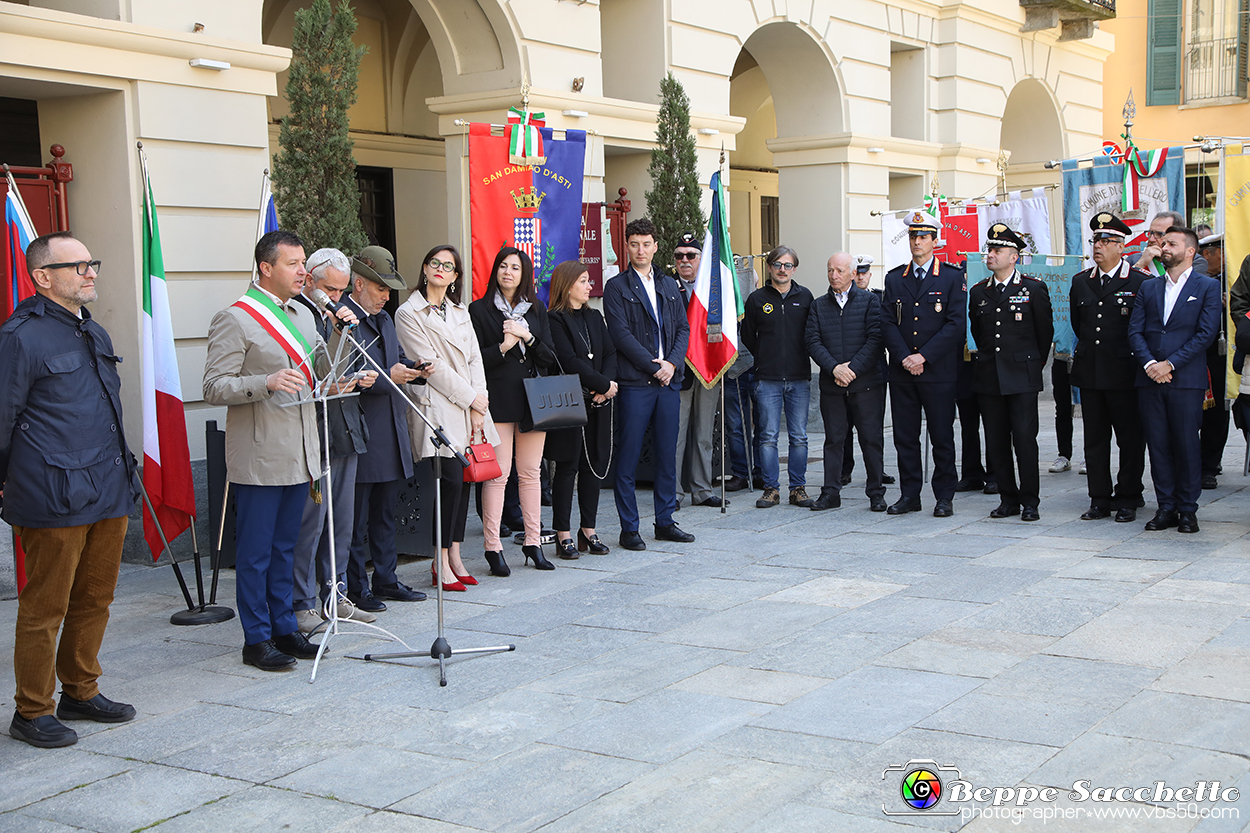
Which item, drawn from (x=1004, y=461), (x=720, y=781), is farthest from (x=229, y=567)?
Result: (x=1004, y=461)

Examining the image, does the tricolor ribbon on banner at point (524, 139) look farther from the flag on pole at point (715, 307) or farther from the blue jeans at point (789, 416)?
the blue jeans at point (789, 416)

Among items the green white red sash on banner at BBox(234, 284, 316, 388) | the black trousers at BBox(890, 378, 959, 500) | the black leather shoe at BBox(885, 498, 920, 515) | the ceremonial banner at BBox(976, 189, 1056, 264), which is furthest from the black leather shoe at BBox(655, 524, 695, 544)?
the ceremonial banner at BBox(976, 189, 1056, 264)

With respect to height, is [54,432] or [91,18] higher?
[91,18]

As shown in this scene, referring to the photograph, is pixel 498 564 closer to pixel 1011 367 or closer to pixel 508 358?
pixel 508 358

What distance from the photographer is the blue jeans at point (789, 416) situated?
896cm

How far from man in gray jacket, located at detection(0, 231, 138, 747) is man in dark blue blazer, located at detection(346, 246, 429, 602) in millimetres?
1583

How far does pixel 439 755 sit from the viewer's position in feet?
13.4

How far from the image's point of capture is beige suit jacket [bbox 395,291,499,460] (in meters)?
6.34

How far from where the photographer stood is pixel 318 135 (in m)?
7.34

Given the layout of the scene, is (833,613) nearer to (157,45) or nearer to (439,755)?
(439,755)

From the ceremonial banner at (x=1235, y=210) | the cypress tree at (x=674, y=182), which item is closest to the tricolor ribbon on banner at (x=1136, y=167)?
the ceremonial banner at (x=1235, y=210)

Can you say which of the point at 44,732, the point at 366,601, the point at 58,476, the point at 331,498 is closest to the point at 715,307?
the point at 366,601

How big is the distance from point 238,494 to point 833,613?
2.83 meters

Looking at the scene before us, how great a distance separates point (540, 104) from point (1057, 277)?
5080mm
